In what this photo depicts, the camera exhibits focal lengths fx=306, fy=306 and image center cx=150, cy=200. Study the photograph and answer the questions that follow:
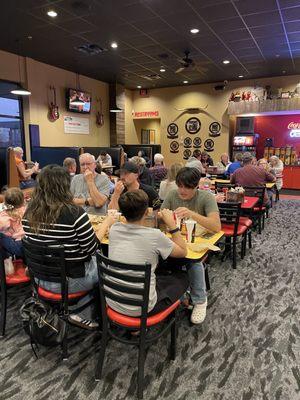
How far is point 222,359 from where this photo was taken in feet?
7.45

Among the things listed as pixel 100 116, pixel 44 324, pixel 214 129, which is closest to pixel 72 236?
pixel 44 324

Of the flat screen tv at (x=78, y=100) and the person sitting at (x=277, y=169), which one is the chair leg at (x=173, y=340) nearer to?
the person sitting at (x=277, y=169)

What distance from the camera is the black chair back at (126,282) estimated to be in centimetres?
175

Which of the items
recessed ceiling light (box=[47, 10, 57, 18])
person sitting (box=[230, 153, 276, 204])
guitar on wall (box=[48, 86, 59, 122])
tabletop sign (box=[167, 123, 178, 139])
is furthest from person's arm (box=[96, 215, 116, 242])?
tabletop sign (box=[167, 123, 178, 139])

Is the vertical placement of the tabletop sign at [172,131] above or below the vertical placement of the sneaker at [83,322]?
above

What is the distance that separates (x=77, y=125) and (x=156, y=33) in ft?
15.4

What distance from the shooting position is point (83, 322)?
7.95 feet

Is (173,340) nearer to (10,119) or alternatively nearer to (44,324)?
(44,324)

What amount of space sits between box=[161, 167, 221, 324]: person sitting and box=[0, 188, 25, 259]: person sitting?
137 centimetres

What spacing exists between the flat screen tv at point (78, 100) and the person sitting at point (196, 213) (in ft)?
24.8

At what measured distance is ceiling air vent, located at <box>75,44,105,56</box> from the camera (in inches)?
265

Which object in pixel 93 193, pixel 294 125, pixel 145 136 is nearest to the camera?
pixel 93 193

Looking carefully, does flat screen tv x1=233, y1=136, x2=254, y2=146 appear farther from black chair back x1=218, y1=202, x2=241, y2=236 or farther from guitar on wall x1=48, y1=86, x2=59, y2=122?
black chair back x1=218, y1=202, x2=241, y2=236

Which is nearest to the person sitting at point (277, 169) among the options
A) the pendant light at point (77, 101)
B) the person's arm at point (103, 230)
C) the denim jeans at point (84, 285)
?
the pendant light at point (77, 101)
